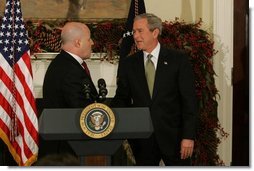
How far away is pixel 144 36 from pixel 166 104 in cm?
54

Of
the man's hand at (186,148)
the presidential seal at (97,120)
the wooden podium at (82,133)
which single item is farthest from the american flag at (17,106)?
the presidential seal at (97,120)

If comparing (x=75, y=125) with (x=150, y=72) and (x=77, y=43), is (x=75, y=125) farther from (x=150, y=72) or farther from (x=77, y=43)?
(x=150, y=72)

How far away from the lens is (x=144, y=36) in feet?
12.3

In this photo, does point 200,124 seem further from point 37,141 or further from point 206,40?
point 37,141

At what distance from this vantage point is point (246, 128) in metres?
5.25

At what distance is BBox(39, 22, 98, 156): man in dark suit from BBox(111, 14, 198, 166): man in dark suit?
17.9 inches

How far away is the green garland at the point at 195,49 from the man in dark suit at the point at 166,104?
1.33 metres

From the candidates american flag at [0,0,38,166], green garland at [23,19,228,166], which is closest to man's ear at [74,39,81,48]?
american flag at [0,0,38,166]

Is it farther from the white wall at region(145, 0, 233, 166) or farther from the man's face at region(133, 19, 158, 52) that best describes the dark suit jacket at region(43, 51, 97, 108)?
the white wall at region(145, 0, 233, 166)

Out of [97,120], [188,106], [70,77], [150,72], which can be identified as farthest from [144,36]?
[97,120]

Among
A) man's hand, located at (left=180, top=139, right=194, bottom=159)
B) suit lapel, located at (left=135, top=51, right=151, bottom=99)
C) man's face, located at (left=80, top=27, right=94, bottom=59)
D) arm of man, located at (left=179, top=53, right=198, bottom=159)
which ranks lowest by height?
man's hand, located at (left=180, top=139, right=194, bottom=159)

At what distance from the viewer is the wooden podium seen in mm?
2699

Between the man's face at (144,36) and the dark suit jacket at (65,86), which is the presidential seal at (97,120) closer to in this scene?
the dark suit jacket at (65,86)

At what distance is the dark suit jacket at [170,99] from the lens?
11.4ft
